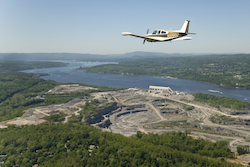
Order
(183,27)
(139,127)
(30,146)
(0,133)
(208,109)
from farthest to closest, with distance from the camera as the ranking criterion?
(208,109)
(139,127)
(0,133)
(30,146)
(183,27)

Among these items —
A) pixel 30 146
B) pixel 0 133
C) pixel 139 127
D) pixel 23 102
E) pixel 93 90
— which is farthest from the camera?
pixel 93 90

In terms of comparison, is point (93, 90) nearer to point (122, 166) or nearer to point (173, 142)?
point (173, 142)

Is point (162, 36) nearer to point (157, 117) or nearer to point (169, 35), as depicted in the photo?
point (169, 35)

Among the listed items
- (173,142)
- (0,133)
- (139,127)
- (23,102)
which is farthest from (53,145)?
(23,102)

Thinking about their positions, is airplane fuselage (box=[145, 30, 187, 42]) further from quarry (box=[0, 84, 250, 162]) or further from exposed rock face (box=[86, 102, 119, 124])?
exposed rock face (box=[86, 102, 119, 124])

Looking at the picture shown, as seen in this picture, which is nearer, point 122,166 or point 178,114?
point 122,166

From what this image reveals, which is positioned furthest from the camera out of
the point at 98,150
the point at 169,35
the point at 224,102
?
the point at 224,102

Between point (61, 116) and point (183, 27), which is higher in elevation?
point (183, 27)

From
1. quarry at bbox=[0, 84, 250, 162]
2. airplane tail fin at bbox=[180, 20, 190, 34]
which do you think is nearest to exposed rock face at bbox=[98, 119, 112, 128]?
quarry at bbox=[0, 84, 250, 162]

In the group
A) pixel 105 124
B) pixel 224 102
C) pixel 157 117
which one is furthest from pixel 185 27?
pixel 224 102

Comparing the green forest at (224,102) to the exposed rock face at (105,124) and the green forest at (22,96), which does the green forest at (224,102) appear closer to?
the exposed rock face at (105,124)
